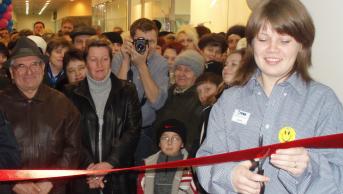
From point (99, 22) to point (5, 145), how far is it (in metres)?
20.3

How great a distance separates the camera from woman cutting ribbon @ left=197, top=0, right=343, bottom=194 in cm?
189

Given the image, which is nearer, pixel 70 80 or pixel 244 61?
pixel 244 61

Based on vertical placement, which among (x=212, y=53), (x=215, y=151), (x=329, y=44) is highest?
(x=329, y=44)

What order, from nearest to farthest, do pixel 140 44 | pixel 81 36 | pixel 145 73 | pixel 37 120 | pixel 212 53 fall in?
pixel 37 120
pixel 145 73
pixel 140 44
pixel 212 53
pixel 81 36

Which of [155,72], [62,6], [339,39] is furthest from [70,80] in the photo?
[62,6]

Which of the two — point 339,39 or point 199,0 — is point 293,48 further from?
point 199,0

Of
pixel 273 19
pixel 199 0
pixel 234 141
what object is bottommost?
pixel 234 141

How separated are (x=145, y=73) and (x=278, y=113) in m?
2.66

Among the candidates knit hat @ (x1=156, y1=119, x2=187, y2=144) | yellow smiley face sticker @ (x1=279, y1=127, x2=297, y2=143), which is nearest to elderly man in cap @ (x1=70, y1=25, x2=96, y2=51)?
knit hat @ (x1=156, y1=119, x2=187, y2=144)

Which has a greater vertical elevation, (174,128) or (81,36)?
(81,36)

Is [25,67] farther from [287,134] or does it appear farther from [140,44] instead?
[287,134]

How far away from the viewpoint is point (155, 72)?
481 cm

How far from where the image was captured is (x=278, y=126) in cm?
201

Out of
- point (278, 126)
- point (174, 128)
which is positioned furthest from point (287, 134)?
point (174, 128)
